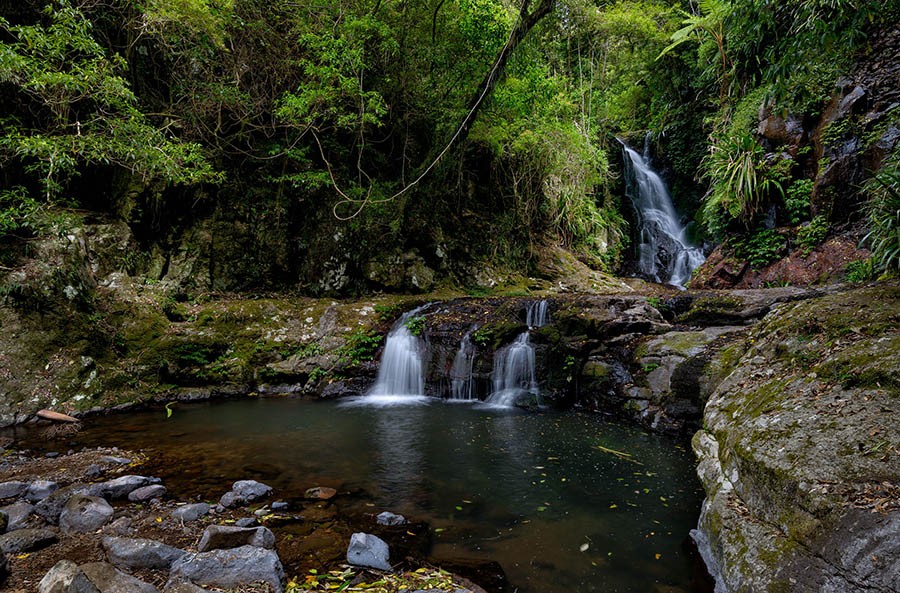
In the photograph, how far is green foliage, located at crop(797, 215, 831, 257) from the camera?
916 centimetres

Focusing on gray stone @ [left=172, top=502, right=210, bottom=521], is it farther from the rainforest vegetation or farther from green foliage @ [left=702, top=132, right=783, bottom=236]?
green foliage @ [left=702, top=132, right=783, bottom=236]

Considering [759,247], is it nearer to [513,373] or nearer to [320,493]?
[513,373]

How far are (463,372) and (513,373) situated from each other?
1.04 m

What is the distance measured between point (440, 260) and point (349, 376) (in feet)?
16.9

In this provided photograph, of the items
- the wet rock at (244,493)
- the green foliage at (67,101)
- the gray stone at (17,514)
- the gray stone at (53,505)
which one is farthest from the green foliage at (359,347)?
the gray stone at (17,514)

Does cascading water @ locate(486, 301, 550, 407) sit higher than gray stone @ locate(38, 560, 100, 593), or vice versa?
cascading water @ locate(486, 301, 550, 407)

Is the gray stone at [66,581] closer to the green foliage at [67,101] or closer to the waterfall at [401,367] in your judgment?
the green foliage at [67,101]

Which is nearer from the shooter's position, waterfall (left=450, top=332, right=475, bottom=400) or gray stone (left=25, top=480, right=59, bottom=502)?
gray stone (left=25, top=480, right=59, bottom=502)

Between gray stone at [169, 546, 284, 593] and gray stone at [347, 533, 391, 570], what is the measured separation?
452 millimetres

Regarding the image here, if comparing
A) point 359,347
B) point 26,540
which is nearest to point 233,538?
point 26,540

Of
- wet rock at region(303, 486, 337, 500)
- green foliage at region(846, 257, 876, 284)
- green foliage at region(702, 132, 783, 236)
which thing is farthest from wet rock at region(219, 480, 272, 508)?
green foliage at region(702, 132, 783, 236)

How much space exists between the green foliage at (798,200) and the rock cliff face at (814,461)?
26.2 ft

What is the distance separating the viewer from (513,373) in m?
8.17

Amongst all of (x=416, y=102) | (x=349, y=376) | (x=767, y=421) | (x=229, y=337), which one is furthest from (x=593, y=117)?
(x=767, y=421)
